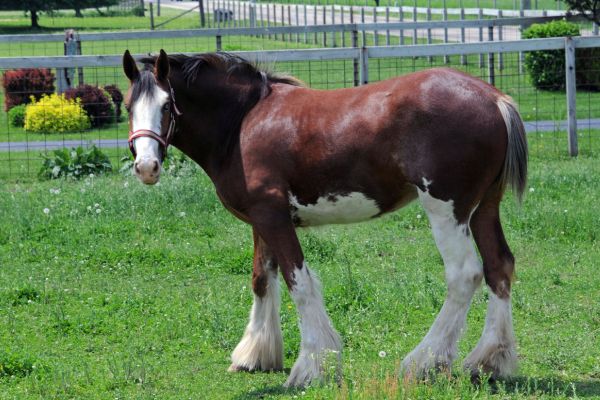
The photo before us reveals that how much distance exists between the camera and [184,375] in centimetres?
665

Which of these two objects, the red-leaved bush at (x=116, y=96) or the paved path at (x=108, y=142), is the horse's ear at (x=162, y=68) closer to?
the paved path at (x=108, y=142)

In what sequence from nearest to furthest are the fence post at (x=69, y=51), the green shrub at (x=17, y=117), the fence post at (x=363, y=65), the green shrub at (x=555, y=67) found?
the fence post at (x=363, y=65)
the green shrub at (x=17, y=117)
the fence post at (x=69, y=51)
the green shrub at (x=555, y=67)

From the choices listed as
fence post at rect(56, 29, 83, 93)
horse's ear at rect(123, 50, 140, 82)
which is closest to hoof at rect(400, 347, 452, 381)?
horse's ear at rect(123, 50, 140, 82)

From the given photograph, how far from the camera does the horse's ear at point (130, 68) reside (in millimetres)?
6176

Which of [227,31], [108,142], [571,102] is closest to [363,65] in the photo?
[571,102]

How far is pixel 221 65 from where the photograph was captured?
22.1ft

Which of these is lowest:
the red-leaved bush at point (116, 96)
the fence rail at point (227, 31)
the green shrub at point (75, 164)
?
the green shrub at point (75, 164)

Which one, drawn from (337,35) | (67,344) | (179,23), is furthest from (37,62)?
(179,23)

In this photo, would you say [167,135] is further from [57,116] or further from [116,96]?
[116,96]

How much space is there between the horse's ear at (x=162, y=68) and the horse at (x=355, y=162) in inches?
0.4

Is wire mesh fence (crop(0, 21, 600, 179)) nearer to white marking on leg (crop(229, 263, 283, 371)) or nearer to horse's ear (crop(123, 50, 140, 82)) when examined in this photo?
horse's ear (crop(123, 50, 140, 82))

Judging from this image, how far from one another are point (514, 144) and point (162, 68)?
7.15ft

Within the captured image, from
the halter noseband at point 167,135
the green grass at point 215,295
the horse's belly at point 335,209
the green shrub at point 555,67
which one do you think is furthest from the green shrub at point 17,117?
the horse's belly at point 335,209

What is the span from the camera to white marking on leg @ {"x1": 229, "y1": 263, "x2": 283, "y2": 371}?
6777 millimetres
